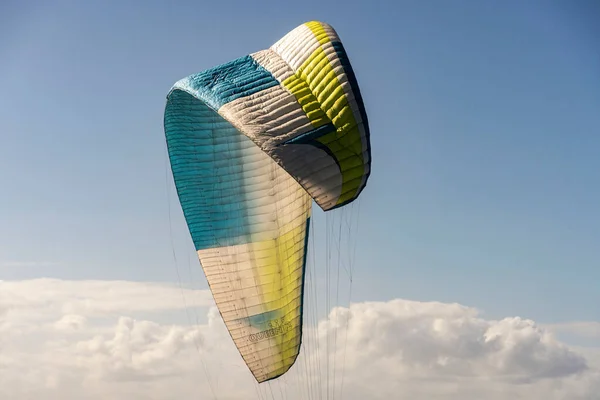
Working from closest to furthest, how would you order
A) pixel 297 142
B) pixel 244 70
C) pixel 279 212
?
pixel 297 142, pixel 244 70, pixel 279 212

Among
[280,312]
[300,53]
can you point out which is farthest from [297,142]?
[280,312]

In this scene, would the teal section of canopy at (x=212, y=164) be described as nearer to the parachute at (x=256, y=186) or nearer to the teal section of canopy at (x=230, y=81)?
the parachute at (x=256, y=186)

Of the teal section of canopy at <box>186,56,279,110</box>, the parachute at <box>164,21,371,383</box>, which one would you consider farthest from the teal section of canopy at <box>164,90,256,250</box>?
the teal section of canopy at <box>186,56,279,110</box>

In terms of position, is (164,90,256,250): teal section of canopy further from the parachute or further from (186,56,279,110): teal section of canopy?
(186,56,279,110): teal section of canopy

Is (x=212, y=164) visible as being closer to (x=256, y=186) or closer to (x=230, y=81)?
(x=256, y=186)

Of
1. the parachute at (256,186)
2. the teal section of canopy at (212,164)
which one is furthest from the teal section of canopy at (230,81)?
the teal section of canopy at (212,164)

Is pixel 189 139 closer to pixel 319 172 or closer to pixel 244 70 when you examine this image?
pixel 244 70

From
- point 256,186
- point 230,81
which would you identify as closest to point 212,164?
point 256,186

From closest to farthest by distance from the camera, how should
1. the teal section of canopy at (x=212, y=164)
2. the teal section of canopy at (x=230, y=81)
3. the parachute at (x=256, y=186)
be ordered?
1. the parachute at (x=256, y=186)
2. the teal section of canopy at (x=230, y=81)
3. the teal section of canopy at (x=212, y=164)
